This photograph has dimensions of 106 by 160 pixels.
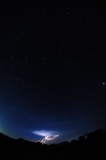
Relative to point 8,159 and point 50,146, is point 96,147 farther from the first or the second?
point 50,146

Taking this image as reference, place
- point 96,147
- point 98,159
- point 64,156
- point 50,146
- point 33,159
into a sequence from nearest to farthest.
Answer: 1. point 98,159
2. point 96,147
3. point 64,156
4. point 33,159
5. point 50,146

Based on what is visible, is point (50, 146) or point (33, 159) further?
point (50, 146)

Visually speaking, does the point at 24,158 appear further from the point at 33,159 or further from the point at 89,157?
the point at 89,157

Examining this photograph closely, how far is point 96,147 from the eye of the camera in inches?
334

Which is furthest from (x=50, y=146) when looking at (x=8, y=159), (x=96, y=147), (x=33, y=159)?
(x=96, y=147)

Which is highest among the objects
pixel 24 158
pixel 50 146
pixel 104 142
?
pixel 104 142

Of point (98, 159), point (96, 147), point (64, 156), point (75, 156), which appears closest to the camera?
point (98, 159)

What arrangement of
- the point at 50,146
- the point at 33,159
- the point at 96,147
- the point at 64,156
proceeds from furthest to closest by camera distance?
the point at 50,146, the point at 33,159, the point at 64,156, the point at 96,147

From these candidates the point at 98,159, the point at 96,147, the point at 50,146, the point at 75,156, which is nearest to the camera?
the point at 98,159

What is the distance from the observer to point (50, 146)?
56.2ft

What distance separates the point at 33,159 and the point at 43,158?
0.72m

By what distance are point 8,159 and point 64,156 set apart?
9.51 ft

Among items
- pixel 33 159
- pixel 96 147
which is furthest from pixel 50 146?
pixel 96 147

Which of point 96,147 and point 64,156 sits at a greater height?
point 96,147
